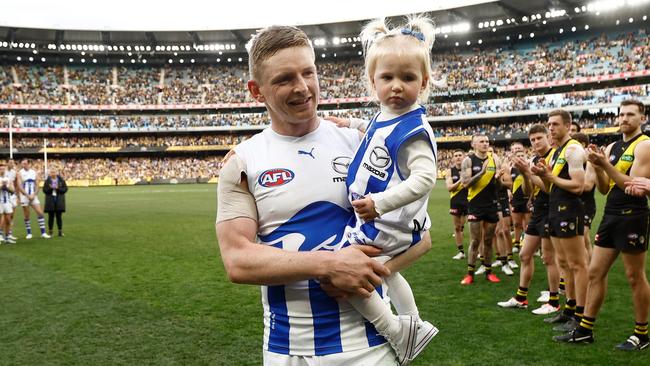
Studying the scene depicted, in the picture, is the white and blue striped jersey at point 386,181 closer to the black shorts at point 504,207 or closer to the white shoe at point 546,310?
the white shoe at point 546,310

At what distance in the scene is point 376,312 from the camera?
2.08m

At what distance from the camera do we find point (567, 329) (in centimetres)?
613

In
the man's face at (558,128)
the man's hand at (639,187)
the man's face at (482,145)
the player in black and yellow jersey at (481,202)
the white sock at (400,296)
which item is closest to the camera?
the white sock at (400,296)

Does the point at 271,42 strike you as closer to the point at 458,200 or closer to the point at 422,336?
the point at 422,336

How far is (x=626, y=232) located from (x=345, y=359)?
186 inches

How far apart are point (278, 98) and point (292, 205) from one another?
44 cm

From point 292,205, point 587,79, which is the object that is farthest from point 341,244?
point 587,79

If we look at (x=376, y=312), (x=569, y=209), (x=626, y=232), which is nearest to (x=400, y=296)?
(x=376, y=312)

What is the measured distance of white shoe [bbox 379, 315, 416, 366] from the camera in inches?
85.0

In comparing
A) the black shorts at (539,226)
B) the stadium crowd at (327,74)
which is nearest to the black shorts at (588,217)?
the black shorts at (539,226)

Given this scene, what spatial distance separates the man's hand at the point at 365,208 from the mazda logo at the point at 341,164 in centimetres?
19

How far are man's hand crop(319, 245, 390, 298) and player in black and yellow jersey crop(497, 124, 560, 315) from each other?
→ 5543mm

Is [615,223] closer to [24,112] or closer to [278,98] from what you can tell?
[278,98]

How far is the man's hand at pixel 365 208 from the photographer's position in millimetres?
2037
